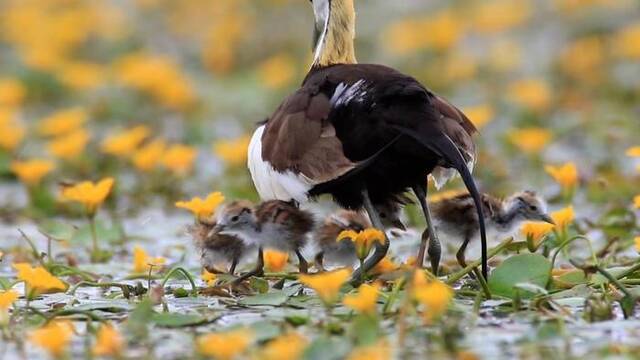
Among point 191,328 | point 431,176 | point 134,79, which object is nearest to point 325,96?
point 431,176

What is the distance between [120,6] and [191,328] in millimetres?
11340

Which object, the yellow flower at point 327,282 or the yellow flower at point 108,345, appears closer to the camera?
the yellow flower at point 108,345

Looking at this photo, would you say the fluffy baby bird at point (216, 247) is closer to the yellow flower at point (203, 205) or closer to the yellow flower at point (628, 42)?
the yellow flower at point (203, 205)

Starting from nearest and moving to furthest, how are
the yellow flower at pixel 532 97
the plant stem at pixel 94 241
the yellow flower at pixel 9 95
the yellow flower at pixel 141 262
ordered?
the yellow flower at pixel 141 262 < the plant stem at pixel 94 241 < the yellow flower at pixel 9 95 < the yellow flower at pixel 532 97

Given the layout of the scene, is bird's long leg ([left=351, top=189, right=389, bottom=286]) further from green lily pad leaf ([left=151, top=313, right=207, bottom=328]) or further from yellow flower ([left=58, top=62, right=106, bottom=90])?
yellow flower ([left=58, top=62, right=106, bottom=90])

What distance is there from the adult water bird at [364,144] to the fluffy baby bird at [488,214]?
0.45 ft

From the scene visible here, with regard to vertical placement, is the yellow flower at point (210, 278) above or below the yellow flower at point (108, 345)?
below

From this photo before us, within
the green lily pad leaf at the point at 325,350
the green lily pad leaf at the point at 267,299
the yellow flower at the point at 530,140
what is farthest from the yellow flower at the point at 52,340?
the yellow flower at the point at 530,140

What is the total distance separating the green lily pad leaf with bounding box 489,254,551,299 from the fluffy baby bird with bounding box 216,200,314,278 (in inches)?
29.5

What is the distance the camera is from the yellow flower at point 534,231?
208 inches

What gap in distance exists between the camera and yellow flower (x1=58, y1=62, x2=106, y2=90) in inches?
443

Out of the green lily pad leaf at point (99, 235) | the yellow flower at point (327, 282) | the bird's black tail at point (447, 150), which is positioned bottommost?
the green lily pad leaf at point (99, 235)

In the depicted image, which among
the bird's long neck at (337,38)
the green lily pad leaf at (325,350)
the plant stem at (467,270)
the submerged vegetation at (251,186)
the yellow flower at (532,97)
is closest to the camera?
the green lily pad leaf at (325,350)

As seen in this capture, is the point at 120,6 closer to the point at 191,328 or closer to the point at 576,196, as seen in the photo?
the point at 576,196
